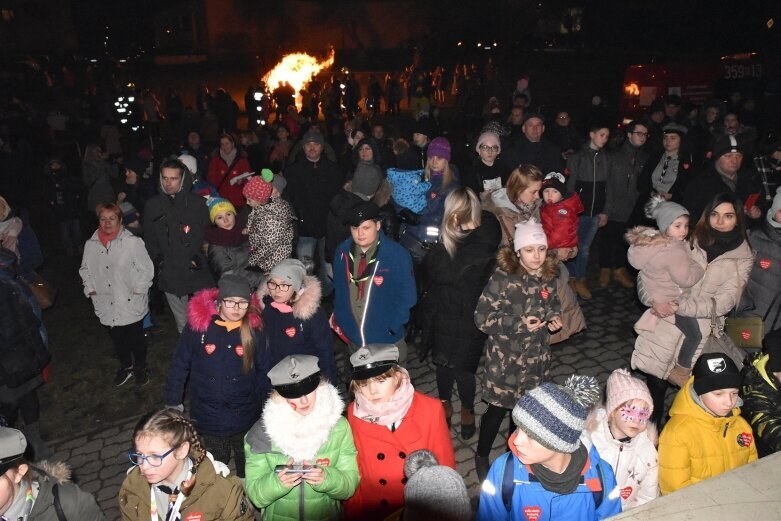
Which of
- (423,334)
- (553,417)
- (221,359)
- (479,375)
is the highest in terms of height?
(553,417)

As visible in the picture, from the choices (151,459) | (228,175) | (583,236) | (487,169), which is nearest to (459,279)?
(151,459)

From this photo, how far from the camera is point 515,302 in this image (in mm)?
4531

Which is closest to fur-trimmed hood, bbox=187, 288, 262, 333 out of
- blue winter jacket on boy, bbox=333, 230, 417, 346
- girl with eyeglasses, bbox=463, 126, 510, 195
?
blue winter jacket on boy, bbox=333, 230, 417, 346

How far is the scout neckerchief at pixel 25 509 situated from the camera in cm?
301

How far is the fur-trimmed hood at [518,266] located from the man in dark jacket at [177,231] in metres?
3.61

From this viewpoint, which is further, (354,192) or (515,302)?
(354,192)

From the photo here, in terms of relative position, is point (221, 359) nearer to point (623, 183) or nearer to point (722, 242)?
point (722, 242)

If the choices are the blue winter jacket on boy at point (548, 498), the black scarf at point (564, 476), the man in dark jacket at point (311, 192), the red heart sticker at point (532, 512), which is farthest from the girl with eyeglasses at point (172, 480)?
the man in dark jacket at point (311, 192)

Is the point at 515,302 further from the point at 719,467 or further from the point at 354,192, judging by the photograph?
the point at 354,192

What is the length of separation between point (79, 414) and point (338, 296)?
342 centimetres

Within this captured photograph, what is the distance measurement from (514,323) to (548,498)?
1777mm

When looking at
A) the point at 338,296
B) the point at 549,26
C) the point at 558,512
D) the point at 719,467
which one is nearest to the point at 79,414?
the point at 338,296

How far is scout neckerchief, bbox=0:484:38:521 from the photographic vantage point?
3.01m

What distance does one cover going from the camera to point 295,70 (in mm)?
32281
